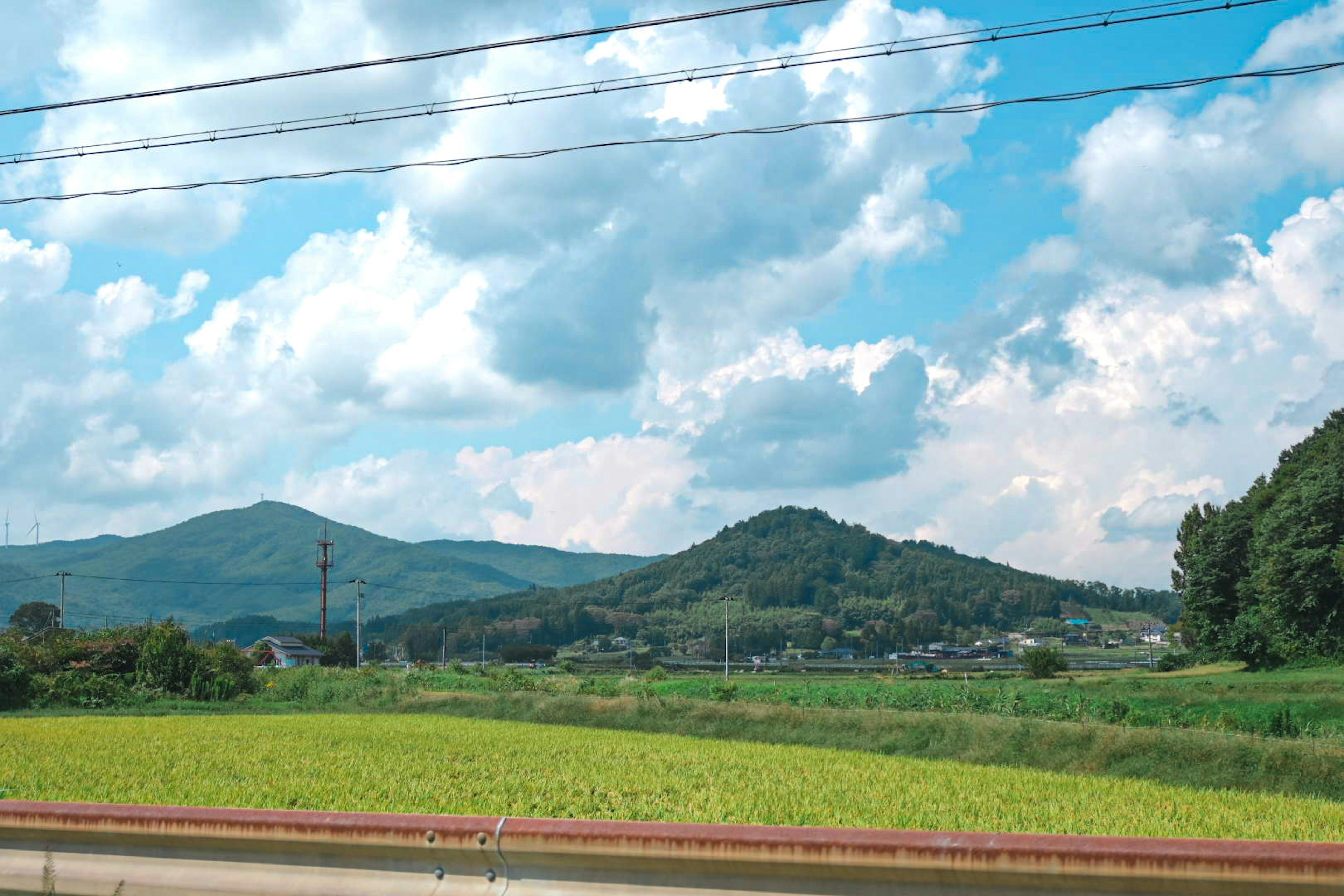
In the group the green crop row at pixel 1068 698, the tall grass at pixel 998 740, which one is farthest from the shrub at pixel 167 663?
the tall grass at pixel 998 740

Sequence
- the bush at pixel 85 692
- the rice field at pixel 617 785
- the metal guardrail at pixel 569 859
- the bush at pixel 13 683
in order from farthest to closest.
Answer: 1. the bush at pixel 85 692
2. the bush at pixel 13 683
3. the rice field at pixel 617 785
4. the metal guardrail at pixel 569 859

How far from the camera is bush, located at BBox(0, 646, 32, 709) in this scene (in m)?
39.3

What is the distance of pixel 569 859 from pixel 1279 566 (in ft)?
231

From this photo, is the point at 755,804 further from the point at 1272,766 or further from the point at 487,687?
the point at 487,687

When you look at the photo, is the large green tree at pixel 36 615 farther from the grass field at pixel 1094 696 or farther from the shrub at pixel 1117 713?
the shrub at pixel 1117 713

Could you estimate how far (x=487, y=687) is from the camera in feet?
182

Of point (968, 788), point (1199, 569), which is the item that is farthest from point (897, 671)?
point (968, 788)

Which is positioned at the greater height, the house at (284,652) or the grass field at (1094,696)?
the grass field at (1094,696)

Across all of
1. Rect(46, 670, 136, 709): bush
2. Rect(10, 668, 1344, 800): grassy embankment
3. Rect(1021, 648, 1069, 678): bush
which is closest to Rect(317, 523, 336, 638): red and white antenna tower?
Rect(10, 668, 1344, 800): grassy embankment

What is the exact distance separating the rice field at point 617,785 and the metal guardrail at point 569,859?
4.88m

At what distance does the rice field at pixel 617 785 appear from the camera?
42.2ft

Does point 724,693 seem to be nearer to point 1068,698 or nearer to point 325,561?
point 1068,698

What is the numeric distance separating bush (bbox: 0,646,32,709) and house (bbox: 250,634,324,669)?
7180cm

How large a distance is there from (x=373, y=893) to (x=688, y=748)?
69.5 feet
